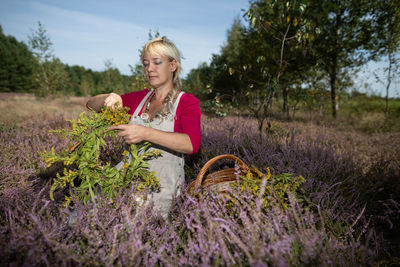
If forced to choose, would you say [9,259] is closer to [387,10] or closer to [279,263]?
[279,263]

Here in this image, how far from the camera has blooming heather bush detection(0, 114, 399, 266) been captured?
42.1 inches

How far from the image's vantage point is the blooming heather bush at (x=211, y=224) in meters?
1.07

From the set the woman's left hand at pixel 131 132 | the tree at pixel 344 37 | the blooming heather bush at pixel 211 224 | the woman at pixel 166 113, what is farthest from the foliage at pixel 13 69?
the woman's left hand at pixel 131 132

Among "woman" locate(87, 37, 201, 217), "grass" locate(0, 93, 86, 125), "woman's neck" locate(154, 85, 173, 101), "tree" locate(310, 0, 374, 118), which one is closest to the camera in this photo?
"woman" locate(87, 37, 201, 217)

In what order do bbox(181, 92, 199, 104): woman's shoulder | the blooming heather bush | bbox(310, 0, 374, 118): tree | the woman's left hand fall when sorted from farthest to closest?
bbox(310, 0, 374, 118): tree < bbox(181, 92, 199, 104): woman's shoulder < the woman's left hand < the blooming heather bush

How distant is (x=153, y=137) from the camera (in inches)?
59.4

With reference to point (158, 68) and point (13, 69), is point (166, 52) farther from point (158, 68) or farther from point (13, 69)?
point (13, 69)

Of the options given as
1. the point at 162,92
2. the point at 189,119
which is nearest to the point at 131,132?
the point at 189,119

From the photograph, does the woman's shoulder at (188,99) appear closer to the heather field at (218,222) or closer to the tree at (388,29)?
the heather field at (218,222)

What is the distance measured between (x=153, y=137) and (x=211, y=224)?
0.70 meters

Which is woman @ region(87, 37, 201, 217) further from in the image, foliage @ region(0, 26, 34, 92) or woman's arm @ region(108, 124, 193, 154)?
foliage @ region(0, 26, 34, 92)

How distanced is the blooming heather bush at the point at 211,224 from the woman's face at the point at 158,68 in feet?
3.46

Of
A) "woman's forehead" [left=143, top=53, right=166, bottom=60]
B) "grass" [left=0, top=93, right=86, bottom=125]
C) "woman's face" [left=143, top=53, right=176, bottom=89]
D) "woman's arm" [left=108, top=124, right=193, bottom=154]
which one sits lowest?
"grass" [left=0, top=93, right=86, bottom=125]

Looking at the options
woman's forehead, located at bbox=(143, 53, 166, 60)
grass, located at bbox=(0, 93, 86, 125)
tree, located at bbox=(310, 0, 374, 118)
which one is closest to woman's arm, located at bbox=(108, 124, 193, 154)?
woman's forehead, located at bbox=(143, 53, 166, 60)
